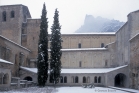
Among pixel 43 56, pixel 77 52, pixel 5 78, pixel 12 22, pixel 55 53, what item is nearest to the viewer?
pixel 5 78

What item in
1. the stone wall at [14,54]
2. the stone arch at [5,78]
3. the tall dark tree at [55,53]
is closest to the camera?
the stone arch at [5,78]

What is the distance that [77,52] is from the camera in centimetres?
4200

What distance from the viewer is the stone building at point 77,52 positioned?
109ft

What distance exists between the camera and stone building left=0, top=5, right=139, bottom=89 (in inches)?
1308

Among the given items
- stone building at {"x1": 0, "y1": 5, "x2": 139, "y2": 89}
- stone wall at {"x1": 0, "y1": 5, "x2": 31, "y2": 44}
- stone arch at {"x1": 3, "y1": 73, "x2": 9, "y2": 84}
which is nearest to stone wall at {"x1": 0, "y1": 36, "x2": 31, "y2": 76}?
stone building at {"x1": 0, "y1": 5, "x2": 139, "y2": 89}

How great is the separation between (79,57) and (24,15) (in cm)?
1614

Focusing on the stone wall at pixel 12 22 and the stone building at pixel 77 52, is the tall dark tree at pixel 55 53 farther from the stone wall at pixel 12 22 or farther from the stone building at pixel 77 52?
the stone wall at pixel 12 22

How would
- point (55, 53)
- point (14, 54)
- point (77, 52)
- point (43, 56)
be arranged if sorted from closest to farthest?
1. point (43, 56)
2. point (55, 53)
3. point (14, 54)
4. point (77, 52)

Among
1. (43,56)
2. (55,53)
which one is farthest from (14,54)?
(55,53)

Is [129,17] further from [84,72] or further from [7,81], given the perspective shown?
[7,81]

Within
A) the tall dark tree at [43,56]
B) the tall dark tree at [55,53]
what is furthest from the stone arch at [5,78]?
the tall dark tree at [55,53]

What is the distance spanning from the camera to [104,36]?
44688 mm

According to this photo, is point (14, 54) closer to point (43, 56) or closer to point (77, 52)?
point (43, 56)

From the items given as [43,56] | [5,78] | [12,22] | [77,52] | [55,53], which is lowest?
[5,78]
